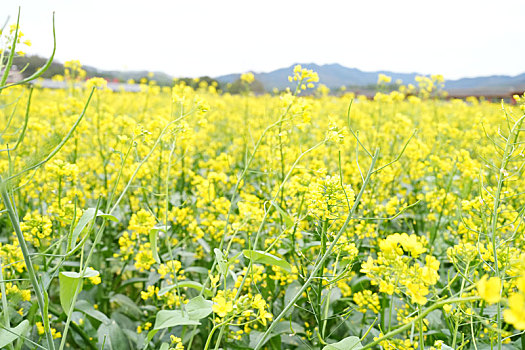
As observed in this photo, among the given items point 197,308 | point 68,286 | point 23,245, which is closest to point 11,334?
point 68,286

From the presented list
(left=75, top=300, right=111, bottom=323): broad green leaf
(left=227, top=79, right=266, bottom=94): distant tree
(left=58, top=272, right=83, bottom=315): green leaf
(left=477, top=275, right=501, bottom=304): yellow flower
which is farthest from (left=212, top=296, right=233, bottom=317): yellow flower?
(left=227, top=79, right=266, bottom=94): distant tree

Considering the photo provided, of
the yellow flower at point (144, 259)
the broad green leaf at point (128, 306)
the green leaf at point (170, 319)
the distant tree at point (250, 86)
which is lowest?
the broad green leaf at point (128, 306)

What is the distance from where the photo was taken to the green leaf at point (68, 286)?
920mm

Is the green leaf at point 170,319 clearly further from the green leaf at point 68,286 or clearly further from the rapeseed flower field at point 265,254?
the green leaf at point 68,286

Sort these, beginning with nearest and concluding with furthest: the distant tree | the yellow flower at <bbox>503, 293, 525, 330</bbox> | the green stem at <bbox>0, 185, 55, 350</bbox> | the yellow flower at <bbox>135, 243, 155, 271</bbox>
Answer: the yellow flower at <bbox>503, 293, 525, 330</bbox> < the green stem at <bbox>0, 185, 55, 350</bbox> < the yellow flower at <bbox>135, 243, 155, 271</bbox> < the distant tree

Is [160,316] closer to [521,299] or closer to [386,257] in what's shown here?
[386,257]

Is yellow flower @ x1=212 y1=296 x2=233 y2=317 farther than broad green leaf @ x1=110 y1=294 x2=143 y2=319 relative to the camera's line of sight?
No

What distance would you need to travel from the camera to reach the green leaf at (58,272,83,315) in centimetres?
92

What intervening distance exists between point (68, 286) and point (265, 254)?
1.53 feet

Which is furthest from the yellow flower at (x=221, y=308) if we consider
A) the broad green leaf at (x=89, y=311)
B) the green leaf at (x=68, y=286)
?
the broad green leaf at (x=89, y=311)

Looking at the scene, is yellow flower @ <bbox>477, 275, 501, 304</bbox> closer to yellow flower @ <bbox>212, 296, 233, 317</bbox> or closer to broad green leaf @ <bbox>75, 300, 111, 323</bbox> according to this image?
yellow flower @ <bbox>212, 296, 233, 317</bbox>

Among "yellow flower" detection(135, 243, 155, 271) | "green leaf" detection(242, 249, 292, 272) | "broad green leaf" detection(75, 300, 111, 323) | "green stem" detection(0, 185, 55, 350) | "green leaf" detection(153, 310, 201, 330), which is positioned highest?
"green stem" detection(0, 185, 55, 350)

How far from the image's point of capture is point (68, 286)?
93 cm

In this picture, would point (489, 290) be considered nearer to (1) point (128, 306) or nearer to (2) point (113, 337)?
(2) point (113, 337)
